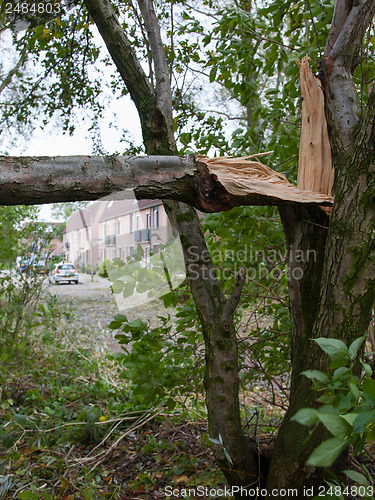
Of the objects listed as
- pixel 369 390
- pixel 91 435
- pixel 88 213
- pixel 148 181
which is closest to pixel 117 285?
pixel 148 181

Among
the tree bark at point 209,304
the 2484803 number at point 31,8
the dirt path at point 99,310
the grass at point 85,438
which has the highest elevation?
the 2484803 number at point 31,8

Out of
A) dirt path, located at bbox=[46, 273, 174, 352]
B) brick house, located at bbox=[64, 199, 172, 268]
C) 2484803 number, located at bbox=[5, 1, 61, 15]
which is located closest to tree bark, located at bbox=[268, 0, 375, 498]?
brick house, located at bbox=[64, 199, 172, 268]

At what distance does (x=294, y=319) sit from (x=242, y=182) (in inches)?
32.9

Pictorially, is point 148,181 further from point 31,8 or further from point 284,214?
point 31,8

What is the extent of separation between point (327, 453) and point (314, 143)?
174 centimetres

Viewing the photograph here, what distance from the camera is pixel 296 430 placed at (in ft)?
5.85

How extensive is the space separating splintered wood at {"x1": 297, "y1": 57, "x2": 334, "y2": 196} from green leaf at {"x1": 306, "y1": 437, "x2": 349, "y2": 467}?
5.00 ft

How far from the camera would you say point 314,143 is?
2037 mm

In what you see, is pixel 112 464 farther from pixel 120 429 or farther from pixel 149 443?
pixel 120 429

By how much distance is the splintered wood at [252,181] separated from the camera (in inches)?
61.6

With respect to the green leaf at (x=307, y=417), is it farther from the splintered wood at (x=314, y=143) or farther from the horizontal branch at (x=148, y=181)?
the splintered wood at (x=314, y=143)

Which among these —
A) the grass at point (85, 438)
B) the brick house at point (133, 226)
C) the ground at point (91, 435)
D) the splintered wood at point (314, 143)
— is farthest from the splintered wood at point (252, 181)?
the grass at point (85, 438)

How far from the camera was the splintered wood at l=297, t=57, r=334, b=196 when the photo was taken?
77.4 inches

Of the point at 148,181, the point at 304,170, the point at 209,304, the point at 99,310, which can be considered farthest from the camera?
the point at 99,310
